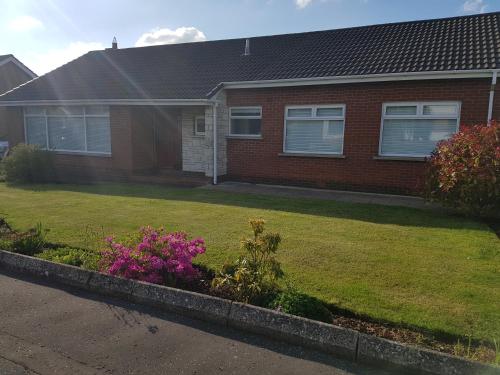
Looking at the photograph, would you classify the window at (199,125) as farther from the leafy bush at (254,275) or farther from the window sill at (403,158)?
the leafy bush at (254,275)

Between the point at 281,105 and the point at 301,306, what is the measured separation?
941 cm

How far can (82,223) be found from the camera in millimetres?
7613

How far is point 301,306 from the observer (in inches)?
152

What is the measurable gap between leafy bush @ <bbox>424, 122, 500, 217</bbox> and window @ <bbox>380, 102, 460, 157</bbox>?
5.78 feet

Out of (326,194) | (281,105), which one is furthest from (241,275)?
(281,105)

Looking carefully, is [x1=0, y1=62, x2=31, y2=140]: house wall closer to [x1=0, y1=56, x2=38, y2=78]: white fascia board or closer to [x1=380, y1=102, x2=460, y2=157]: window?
[x1=0, y1=56, x2=38, y2=78]: white fascia board

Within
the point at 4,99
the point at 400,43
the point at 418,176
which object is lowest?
the point at 418,176

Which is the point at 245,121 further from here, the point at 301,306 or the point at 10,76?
the point at 10,76

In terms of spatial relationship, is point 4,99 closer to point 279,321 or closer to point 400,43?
point 400,43

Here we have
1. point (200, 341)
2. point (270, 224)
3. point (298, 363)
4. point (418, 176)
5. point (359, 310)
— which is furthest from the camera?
point (418, 176)

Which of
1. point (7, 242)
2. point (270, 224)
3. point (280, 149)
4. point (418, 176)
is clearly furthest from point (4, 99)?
point (418, 176)

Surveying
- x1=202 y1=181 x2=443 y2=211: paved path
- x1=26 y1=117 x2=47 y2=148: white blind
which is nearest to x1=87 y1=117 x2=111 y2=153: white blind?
x1=26 y1=117 x2=47 y2=148: white blind

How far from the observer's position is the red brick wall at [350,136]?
33.5 feet

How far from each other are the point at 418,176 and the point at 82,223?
8375mm
